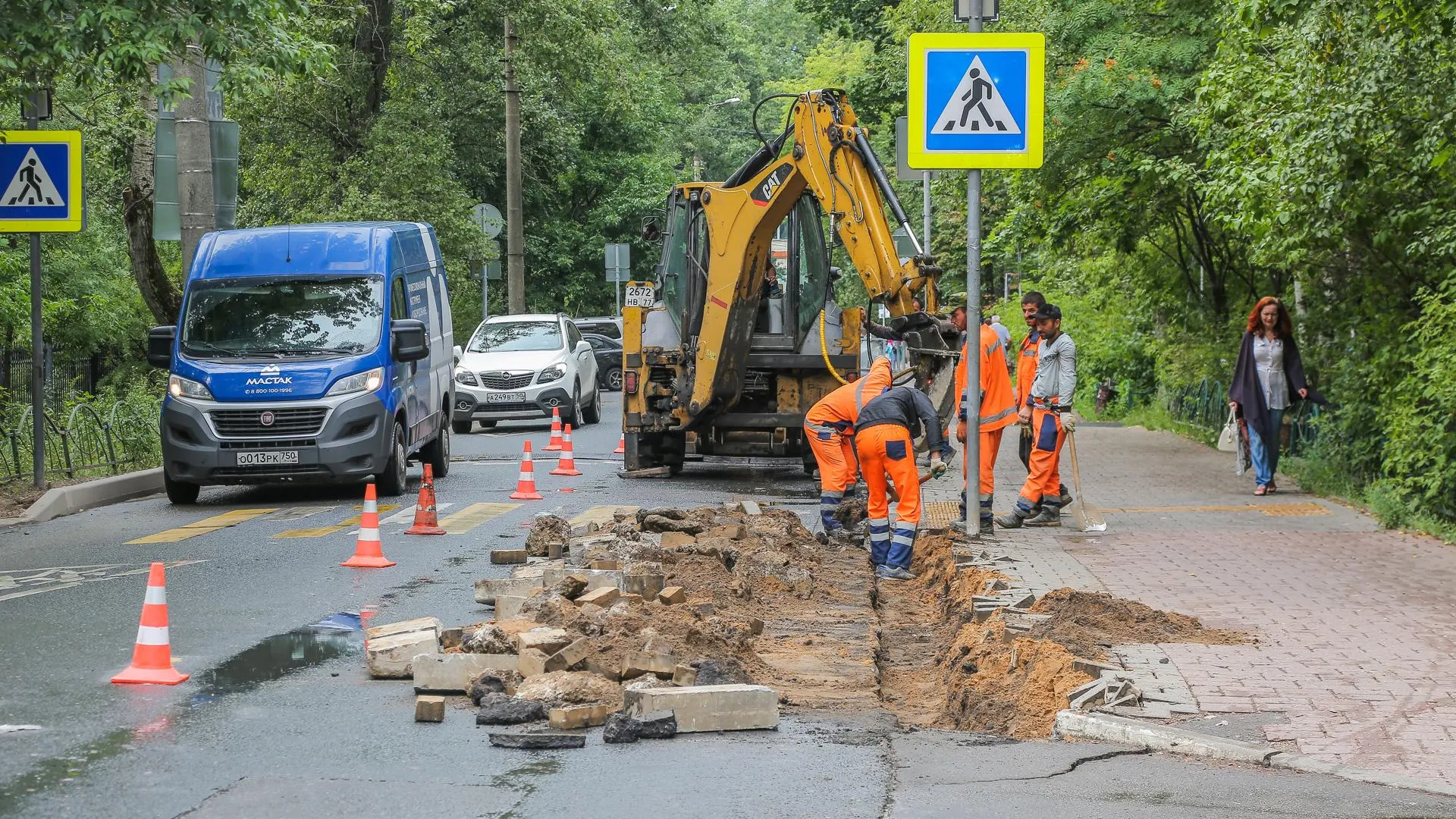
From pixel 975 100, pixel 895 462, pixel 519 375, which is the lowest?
pixel 895 462

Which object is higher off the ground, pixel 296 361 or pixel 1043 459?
pixel 296 361

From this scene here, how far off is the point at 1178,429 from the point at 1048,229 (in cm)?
456

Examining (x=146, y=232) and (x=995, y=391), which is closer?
(x=995, y=391)

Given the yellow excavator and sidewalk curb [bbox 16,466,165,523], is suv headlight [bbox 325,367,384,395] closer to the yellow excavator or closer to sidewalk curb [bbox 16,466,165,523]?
sidewalk curb [bbox 16,466,165,523]

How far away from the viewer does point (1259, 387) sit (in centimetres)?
1540

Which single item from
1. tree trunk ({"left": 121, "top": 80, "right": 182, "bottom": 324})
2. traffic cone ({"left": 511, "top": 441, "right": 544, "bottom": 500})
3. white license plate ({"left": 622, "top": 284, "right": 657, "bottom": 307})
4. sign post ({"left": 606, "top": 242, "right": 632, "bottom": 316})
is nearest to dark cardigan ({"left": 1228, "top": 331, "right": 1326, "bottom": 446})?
white license plate ({"left": 622, "top": 284, "right": 657, "bottom": 307})

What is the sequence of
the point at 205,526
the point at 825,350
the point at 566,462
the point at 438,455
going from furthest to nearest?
1. the point at 566,462
2. the point at 438,455
3. the point at 825,350
4. the point at 205,526

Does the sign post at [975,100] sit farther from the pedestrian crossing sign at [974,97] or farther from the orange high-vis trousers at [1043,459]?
the orange high-vis trousers at [1043,459]

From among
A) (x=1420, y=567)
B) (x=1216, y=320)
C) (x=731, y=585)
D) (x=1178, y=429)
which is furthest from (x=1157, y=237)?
(x=731, y=585)

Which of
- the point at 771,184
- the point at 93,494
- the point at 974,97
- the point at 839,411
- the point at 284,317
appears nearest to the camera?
the point at 974,97

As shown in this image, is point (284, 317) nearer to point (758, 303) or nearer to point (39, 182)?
point (39, 182)

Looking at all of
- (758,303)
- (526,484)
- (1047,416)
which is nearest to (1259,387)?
(1047,416)

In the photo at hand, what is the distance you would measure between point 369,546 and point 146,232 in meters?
11.4

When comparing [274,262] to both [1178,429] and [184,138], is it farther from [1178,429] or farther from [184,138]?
[1178,429]
